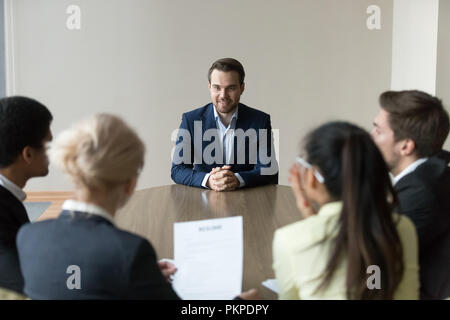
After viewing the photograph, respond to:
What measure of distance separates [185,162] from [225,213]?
83 centimetres

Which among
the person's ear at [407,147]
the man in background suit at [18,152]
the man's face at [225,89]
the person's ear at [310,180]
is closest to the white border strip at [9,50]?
the man's face at [225,89]

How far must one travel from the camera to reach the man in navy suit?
2998 mm

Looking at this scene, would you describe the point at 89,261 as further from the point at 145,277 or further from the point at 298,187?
the point at 298,187

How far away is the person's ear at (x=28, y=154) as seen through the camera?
5.48ft

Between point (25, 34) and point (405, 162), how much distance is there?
14.0ft

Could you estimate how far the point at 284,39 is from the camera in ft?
16.6


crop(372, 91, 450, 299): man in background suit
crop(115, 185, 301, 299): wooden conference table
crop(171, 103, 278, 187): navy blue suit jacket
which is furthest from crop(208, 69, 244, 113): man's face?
crop(372, 91, 450, 299): man in background suit

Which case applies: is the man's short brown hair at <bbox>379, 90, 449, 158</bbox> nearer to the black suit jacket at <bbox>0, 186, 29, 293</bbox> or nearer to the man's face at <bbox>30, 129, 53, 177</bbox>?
the man's face at <bbox>30, 129, 53, 177</bbox>

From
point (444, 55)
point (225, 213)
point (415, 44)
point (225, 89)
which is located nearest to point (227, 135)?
point (225, 89)

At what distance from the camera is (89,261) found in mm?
1133

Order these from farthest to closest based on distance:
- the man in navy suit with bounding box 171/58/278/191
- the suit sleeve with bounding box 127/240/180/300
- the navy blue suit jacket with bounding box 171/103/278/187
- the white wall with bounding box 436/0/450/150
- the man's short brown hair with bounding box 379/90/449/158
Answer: the white wall with bounding box 436/0/450/150 → the man in navy suit with bounding box 171/58/278/191 → the navy blue suit jacket with bounding box 171/103/278/187 → the man's short brown hair with bounding box 379/90/449/158 → the suit sleeve with bounding box 127/240/180/300

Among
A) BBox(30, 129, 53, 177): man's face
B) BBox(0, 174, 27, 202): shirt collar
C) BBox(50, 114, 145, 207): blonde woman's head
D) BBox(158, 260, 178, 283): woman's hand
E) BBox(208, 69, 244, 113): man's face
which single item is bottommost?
BBox(158, 260, 178, 283): woman's hand
